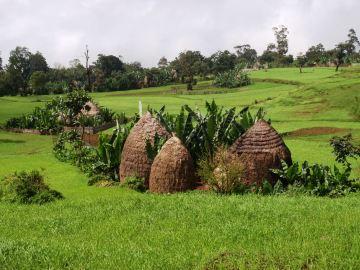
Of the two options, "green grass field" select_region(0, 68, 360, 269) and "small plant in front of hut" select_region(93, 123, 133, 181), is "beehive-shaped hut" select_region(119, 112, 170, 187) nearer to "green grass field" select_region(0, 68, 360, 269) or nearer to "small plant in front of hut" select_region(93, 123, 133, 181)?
"green grass field" select_region(0, 68, 360, 269)

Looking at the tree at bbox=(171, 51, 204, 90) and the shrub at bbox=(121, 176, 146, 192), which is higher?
the tree at bbox=(171, 51, 204, 90)

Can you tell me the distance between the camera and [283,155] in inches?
721

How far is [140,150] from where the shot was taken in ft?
63.5

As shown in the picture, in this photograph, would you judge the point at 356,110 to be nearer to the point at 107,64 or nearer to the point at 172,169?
the point at 172,169

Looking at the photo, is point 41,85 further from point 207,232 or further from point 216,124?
point 207,232

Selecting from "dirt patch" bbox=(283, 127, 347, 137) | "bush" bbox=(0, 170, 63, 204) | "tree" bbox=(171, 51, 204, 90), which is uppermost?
"tree" bbox=(171, 51, 204, 90)

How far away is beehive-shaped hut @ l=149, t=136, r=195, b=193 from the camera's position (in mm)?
17891

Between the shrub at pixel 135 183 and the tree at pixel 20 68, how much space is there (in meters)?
76.4

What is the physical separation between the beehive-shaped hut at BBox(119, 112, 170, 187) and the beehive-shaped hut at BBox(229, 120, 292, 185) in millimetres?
3337

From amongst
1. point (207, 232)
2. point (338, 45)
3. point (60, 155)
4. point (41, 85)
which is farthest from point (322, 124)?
point (338, 45)

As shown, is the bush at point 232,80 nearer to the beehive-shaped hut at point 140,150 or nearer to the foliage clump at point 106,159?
the foliage clump at point 106,159

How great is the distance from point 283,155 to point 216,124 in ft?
9.96

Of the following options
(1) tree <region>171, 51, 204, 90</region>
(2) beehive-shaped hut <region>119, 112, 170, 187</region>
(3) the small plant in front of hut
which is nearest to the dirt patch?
(3) the small plant in front of hut

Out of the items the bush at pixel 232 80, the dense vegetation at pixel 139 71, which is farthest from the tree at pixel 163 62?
the bush at pixel 232 80
